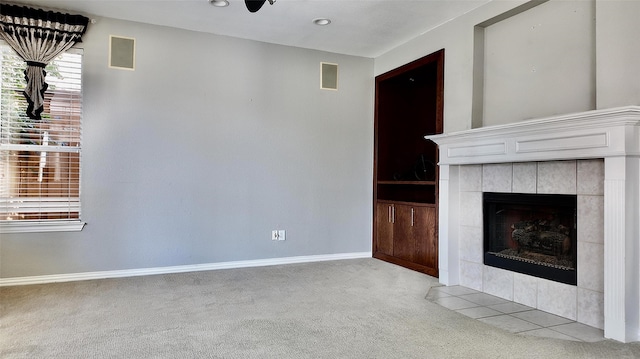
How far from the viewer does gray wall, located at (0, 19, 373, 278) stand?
12.7ft

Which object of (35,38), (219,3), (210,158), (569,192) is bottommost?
(569,192)

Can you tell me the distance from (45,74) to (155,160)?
1183 mm

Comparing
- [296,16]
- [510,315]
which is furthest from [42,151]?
[510,315]

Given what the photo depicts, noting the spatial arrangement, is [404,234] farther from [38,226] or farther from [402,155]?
[38,226]

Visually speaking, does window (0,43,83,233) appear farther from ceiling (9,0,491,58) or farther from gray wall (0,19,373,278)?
ceiling (9,0,491,58)

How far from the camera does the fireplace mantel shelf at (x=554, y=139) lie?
2.39 m

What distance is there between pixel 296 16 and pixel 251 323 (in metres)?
2.73

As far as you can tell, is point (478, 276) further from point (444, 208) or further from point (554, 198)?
point (554, 198)

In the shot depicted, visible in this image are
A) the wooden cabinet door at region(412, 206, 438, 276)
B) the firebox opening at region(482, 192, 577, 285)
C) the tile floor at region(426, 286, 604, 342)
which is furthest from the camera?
the wooden cabinet door at region(412, 206, 438, 276)

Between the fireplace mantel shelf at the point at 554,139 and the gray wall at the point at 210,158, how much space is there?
5.46 feet

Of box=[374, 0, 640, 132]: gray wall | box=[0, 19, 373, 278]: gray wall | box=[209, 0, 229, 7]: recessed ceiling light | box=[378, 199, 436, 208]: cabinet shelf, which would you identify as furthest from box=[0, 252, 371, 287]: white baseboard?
box=[209, 0, 229, 7]: recessed ceiling light

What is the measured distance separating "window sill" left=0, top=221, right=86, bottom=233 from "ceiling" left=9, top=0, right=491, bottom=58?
6.34ft

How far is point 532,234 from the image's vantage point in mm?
3250

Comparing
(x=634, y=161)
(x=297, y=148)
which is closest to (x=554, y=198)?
(x=634, y=161)
